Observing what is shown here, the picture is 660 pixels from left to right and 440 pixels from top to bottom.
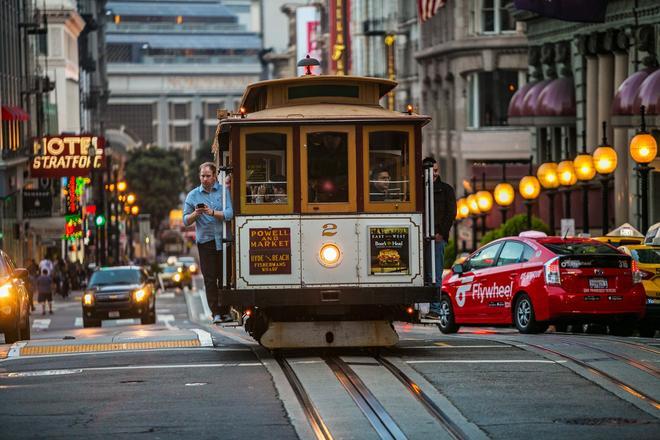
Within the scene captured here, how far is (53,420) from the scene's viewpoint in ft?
47.3

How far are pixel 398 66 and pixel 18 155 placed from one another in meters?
24.8

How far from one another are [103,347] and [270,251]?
13.3ft

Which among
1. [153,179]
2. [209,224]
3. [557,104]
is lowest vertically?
[209,224]

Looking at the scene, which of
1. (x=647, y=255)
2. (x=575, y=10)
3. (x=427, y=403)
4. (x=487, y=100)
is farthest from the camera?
(x=487, y=100)

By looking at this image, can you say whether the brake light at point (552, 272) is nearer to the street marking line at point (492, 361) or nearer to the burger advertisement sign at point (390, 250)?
the burger advertisement sign at point (390, 250)

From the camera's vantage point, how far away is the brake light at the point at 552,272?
24.4 m

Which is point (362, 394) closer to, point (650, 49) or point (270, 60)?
point (650, 49)

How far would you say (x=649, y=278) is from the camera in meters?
26.4

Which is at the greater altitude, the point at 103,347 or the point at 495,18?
the point at 495,18

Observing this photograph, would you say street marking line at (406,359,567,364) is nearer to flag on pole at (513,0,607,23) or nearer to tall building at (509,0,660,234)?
tall building at (509,0,660,234)

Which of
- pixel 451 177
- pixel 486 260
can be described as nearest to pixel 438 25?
pixel 451 177

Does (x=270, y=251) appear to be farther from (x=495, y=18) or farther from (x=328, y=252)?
(x=495, y=18)

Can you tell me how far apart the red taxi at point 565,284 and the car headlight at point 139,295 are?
1577 cm

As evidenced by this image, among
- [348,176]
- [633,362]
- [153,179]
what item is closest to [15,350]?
[348,176]
